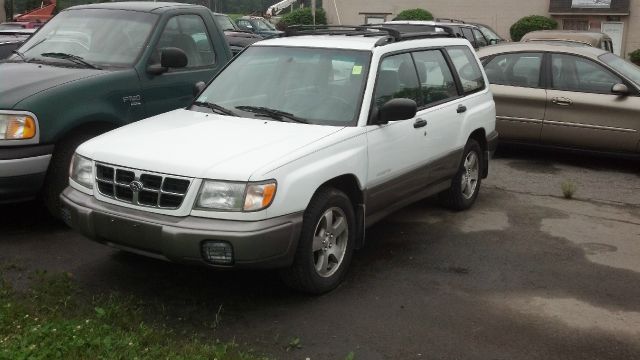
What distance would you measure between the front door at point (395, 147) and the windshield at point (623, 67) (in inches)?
162

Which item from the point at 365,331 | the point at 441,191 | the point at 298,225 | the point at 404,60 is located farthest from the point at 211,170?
the point at 441,191

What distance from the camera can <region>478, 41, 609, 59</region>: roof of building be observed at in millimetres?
9180

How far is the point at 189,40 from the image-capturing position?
7352 mm

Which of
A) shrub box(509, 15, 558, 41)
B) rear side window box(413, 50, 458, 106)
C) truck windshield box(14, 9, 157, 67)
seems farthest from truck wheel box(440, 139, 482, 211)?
shrub box(509, 15, 558, 41)

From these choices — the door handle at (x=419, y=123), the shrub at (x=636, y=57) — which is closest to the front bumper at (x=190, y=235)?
the door handle at (x=419, y=123)

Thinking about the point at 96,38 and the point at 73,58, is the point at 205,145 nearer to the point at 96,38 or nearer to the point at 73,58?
the point at 73,58

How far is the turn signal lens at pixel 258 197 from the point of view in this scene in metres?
4.21

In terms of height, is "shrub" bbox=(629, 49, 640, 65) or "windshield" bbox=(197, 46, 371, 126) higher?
"windshield" bbox=(197, 46, 371, 126)

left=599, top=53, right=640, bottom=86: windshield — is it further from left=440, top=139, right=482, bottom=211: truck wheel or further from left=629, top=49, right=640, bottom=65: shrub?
left=629, top=49, right=640, bottom=65: shrub

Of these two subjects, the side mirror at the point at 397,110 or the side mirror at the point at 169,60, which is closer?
the side mirror at the point at 397,110

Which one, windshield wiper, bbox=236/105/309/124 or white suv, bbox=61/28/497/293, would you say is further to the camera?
windshield wiper, bbox=236/105/309/124

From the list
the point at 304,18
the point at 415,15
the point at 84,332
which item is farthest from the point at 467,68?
the point at 304,18

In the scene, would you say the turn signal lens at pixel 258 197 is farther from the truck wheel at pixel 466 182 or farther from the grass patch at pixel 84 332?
the truck wheel at pixel 466 182

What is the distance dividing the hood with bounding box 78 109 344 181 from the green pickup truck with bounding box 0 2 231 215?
907 millimetres
